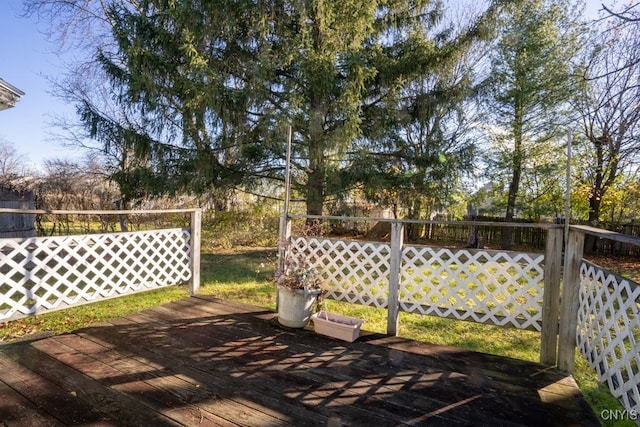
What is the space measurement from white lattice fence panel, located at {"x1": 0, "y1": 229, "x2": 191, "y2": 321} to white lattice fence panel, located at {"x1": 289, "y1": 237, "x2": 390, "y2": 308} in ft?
5.43

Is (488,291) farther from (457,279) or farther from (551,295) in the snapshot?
(551,295)

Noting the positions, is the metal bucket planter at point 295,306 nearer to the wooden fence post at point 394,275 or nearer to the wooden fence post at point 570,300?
the wooden fence post at point 394,275

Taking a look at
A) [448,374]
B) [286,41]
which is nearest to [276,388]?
[448,374]

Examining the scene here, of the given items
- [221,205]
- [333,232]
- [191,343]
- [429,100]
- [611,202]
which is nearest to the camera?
[191,343]

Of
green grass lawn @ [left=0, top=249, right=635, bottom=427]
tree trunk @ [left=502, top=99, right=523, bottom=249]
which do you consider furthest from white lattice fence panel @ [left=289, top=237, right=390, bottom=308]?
tree trunk @ [left=502, top=99, right=523, bottom=249]

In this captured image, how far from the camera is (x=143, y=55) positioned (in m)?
5.92

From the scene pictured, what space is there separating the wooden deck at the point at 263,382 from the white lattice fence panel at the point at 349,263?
1.78 ft

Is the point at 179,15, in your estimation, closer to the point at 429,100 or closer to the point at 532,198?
the point at 429,100

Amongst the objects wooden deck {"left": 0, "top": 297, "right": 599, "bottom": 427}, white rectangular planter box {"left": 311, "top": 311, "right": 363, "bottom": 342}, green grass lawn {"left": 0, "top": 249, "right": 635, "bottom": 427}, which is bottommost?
green grass lawn {"left": 0, "top": 249, "right": 635, "bottom": 427}

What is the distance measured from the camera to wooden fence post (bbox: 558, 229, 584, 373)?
2547 mm

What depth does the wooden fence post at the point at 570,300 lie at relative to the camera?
2.55 metres

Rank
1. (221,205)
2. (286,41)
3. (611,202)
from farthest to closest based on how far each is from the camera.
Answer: (611,202)
(221,205)
(286,41)

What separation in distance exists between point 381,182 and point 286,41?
10.9 feet

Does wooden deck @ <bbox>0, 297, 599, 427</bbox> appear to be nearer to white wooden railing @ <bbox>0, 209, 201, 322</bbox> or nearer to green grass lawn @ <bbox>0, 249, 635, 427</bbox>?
white wooden railing @ <bbox>0, 209, 201, 322</bbox>
